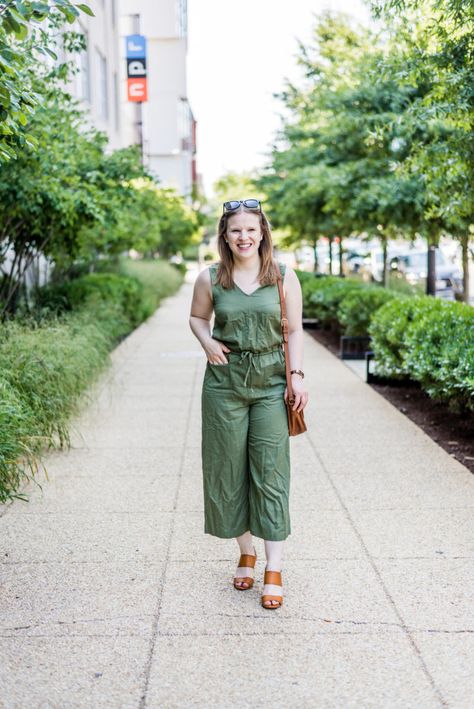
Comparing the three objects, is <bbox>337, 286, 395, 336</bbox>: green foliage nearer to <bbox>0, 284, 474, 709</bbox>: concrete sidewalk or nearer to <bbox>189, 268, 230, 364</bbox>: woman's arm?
<bbox>0, 284, 474, 709</bbox>: concrete sidewalk

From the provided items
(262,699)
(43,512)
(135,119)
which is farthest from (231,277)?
(135,119)

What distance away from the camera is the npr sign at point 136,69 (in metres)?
26.0

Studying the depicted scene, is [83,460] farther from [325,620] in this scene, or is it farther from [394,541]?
[325,620]

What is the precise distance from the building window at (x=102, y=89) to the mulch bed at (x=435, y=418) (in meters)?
16.7

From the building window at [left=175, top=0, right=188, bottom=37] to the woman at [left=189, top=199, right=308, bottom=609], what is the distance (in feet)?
167

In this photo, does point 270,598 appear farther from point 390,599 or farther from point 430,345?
point 430,345

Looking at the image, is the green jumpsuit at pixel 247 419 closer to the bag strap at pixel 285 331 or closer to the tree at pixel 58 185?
the bag strap at pixel 285 331

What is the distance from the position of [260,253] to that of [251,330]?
406 mm

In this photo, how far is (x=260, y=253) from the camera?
4383mm

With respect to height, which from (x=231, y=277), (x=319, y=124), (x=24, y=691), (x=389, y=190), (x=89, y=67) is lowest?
(x=24, y=691)

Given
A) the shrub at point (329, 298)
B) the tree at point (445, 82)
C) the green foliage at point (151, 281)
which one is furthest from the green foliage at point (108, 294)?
the tree at point (445, 82)

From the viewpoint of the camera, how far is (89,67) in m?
22.5

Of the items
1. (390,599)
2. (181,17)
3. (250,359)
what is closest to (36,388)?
(250,359)

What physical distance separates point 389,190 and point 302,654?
392 inches
